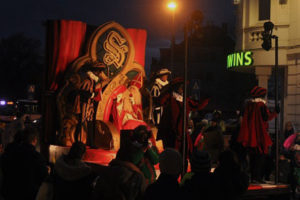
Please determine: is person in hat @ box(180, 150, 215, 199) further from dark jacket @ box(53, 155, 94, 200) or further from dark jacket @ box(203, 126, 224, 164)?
dark jacket @ box(203, 126, 224, 164)

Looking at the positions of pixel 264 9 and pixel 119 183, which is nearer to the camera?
pixel 119 183

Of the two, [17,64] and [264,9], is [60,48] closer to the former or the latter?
[264,9]

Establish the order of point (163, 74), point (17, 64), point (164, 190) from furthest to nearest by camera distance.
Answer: point (17, 64)
point (163, 74)
point (164, 190)

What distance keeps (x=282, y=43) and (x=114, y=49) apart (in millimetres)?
10112

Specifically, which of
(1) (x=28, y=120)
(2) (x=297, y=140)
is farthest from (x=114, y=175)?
(1) (x=28, y=120)

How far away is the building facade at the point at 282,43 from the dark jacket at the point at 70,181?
1613 centimetres

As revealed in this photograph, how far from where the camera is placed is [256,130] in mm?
9828

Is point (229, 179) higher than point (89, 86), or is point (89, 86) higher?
point (89, 86)

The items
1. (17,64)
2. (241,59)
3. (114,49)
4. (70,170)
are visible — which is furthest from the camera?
(17,64)

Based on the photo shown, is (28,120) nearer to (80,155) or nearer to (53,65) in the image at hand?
(53,65)

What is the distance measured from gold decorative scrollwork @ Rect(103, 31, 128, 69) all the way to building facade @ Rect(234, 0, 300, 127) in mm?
9296

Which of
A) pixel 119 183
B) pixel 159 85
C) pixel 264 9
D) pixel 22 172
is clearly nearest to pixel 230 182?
pixel 119 183

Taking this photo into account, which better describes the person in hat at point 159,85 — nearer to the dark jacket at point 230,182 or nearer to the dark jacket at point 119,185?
the dark jacket at point 230,182

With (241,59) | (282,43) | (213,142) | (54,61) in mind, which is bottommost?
(213,142)
